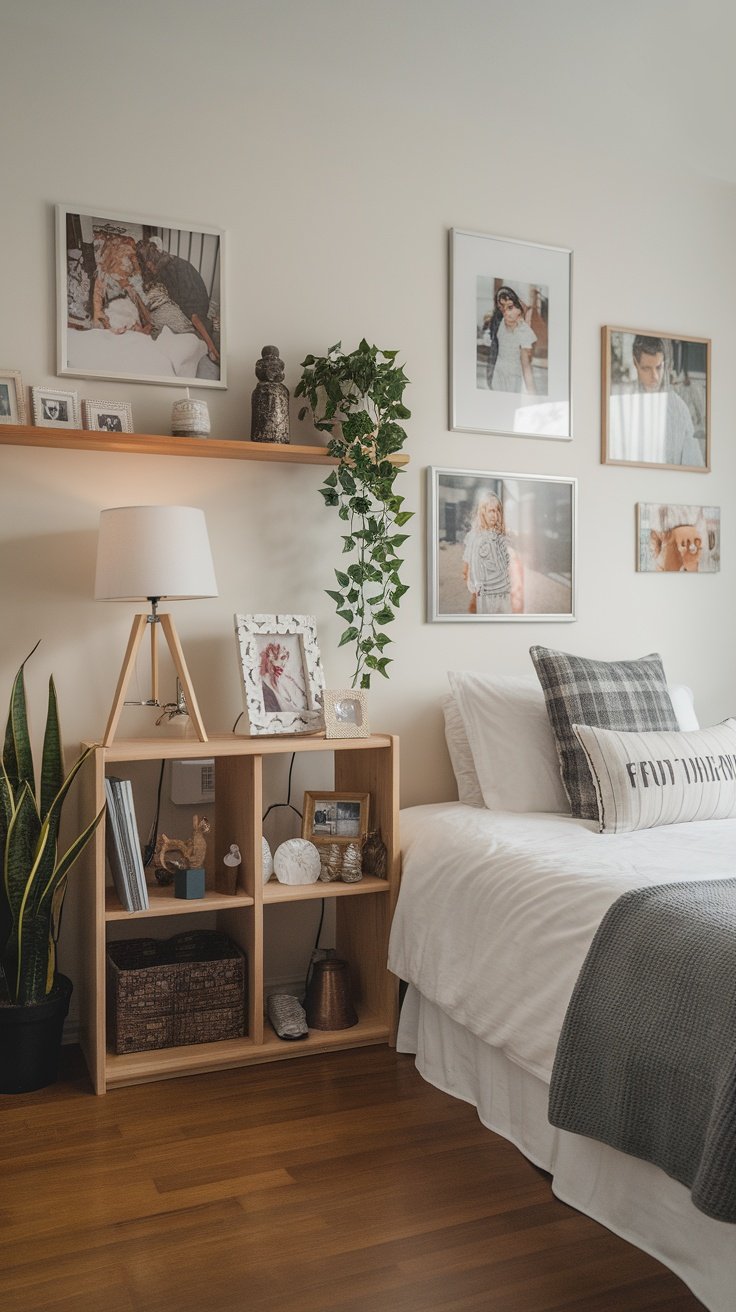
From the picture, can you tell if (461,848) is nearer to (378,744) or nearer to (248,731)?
(378,744)

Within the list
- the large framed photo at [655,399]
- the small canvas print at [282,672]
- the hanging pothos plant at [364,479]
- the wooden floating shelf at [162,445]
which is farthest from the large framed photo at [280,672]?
the large framed photo at [655,399]

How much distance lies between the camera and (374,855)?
2.77 metres

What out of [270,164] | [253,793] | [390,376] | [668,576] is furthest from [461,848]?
[270,164]

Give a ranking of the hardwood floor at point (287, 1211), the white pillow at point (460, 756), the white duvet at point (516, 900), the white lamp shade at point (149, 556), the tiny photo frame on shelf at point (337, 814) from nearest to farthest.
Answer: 1. the hardwood floor at point (287, 1211)
2. the white duvet at point (516, 900)
3. the white lamp shade at point (149, 556)
4. the tiny photo frame on shelf at point (337, 814)
5. the white pillow at point (460, 756)

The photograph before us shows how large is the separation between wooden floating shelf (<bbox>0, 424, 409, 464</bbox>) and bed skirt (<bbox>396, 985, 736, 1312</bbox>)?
146 centimetres

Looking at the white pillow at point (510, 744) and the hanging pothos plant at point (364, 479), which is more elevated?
the hanging pothos plant at point (364, 479)

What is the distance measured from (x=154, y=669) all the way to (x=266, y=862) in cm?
57

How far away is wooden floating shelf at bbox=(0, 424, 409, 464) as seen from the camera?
2.52 m

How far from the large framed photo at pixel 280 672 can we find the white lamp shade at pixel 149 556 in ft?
0.77

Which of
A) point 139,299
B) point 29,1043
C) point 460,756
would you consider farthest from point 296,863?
point 139,299

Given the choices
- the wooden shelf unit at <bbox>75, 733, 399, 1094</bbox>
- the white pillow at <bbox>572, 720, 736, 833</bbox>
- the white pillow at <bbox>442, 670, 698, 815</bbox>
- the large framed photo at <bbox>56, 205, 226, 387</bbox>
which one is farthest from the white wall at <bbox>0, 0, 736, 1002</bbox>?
the white pillow at <bbox>572, 720, 736, 833</bbox>

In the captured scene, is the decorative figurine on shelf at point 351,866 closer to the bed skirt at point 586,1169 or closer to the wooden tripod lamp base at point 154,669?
the bed skirt at point 586,1169

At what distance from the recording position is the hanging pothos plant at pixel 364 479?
283 centimetres

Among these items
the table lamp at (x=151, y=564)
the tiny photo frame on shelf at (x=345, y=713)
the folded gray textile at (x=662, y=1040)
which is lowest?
the folded gray textile at (x=662, y=1040)
